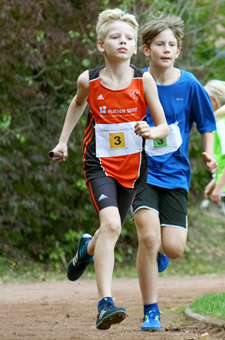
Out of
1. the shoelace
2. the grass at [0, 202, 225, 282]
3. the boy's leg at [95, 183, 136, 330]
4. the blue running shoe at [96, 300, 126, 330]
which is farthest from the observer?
the grass at [0, 202, 225, 282]

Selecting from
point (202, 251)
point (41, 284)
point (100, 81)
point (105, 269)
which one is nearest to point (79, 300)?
point (41, 284)

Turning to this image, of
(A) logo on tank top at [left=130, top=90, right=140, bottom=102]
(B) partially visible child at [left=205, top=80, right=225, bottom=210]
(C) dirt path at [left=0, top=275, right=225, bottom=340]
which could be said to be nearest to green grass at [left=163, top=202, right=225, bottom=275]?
(C) dirt path at [left=0, top=275, right=225, bottom=340]

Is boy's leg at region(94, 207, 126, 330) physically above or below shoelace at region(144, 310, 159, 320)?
above

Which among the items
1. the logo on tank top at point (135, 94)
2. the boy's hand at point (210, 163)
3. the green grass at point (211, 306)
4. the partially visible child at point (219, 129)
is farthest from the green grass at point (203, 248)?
the logo on tank top at point (135, 94)

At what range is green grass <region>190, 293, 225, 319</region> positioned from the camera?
4.91m

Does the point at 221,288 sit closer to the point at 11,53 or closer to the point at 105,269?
the point at 105,269

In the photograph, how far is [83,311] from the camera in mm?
5617

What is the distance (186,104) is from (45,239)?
5.75 metres

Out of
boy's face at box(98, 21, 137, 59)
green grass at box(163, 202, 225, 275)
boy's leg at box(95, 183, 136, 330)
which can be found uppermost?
boy's face at box(98, 21, 137, 59)

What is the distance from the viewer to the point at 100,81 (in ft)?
12.6

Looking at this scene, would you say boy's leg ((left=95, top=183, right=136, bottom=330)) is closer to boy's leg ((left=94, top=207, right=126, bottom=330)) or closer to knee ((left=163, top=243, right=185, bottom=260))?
boy's leg ((left=94, top=207, right=126, bottom=330))

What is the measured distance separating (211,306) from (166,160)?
1733mm

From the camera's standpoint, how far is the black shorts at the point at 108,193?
369 centimetres

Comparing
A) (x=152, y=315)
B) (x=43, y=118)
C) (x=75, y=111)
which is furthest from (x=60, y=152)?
(x=43, y=118)
